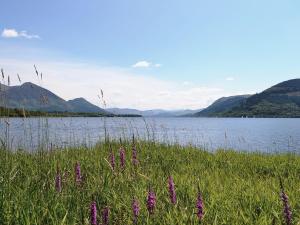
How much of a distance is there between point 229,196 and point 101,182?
2635 mm

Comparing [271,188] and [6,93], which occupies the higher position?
[6,93]

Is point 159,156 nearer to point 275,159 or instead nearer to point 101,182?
point 275,159

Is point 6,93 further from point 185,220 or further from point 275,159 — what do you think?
point 275,159

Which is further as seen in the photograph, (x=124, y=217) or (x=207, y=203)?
(x=207, y=203)

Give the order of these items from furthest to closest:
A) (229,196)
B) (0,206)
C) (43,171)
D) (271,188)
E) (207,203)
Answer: (43,171) < (271,188) < (229,196) < (207,203) < (0,206)

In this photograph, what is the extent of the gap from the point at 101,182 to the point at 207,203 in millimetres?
2267

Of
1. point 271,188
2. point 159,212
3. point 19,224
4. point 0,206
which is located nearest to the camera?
point 19,224

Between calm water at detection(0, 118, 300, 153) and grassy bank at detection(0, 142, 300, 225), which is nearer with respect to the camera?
grassy bank at detection(0, 142, 300, 225)

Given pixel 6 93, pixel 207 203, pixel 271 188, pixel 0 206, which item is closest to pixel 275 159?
pixel 271 188

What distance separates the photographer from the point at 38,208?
5.51m

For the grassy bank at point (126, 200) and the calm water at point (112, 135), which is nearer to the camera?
the grassy bank at point (126, 200)

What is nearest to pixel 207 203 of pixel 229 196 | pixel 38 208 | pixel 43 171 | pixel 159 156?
pixel 229 196

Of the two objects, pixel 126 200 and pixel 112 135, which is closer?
pixel 126 200

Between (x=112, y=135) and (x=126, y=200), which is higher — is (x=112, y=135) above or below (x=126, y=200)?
above
